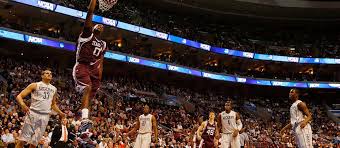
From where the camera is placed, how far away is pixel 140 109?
89.0 feet

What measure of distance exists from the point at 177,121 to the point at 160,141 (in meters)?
7.51

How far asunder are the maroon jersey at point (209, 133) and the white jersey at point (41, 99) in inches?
220

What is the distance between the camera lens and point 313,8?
40.0m

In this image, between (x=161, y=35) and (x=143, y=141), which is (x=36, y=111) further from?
(x=161, y=35)

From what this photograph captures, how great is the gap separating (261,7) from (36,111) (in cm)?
3384

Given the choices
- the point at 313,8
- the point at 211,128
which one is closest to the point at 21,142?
the point at 211,128

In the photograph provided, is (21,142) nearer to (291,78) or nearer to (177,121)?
(177,121)

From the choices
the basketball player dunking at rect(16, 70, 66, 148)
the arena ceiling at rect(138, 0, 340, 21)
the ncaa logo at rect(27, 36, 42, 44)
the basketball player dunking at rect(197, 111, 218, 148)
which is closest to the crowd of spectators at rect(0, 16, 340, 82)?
the arena ceiling at rect(138, 0, 340, 21)

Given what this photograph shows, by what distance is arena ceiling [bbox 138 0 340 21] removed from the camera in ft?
127

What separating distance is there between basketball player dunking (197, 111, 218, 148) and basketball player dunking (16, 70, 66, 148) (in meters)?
5.48

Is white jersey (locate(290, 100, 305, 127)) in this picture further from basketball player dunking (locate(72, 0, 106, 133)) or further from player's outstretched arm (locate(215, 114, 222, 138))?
basketball player dunking (locate(72, 0, 106, 133))

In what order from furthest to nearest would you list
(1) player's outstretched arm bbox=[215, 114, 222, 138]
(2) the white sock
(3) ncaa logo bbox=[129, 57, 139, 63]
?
(3) ncaa logo bbox=[129, 57, 139, 63]
(1) player's outstretched arm bbox=[215, 114, 222, 138]
(2) the white sock

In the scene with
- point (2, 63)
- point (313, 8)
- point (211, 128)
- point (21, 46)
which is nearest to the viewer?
point (211, 128)

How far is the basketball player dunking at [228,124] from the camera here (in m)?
12.5
